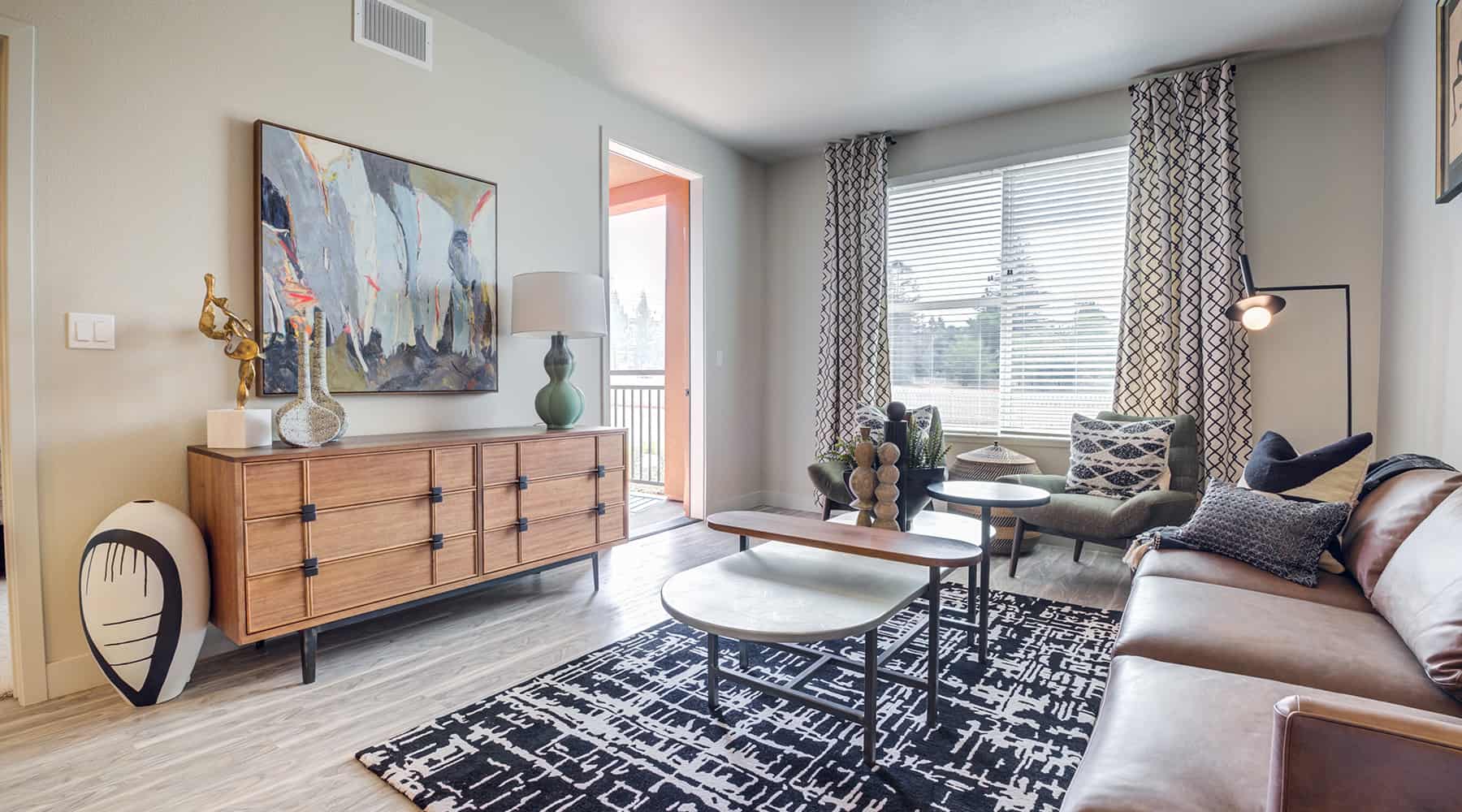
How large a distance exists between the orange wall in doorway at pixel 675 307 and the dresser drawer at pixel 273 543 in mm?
2837

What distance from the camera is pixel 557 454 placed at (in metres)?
2.91

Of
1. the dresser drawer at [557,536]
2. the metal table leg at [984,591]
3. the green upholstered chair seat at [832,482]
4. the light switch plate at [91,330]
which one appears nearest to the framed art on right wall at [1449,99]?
the metal table leg at [984,591]

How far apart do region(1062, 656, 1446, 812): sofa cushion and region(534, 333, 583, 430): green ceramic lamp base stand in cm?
238

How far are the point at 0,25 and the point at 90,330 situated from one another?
0.87 meters

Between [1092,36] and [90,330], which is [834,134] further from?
[90,330]

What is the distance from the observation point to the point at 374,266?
2732 millimetres

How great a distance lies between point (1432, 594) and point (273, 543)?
291 cm

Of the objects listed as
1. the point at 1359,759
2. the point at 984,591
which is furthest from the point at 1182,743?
the point at 984,591

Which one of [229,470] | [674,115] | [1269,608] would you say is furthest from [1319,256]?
[229,470]

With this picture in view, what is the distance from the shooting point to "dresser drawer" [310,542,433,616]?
7.18ft

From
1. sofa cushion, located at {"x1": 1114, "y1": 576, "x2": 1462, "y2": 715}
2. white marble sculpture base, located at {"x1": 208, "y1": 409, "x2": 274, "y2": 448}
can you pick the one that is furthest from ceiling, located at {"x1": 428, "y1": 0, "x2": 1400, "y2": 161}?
sofa cushion, located at {"x1": 1114, "y1": 576, "x2": 1462, "y2": 715}

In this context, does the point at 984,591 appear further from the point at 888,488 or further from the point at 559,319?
the point at 559,319

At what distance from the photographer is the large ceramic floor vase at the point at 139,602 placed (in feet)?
6.40

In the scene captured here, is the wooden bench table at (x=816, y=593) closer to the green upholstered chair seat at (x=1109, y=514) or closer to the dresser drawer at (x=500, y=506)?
the dresser drawer at (x=500, y=506)
